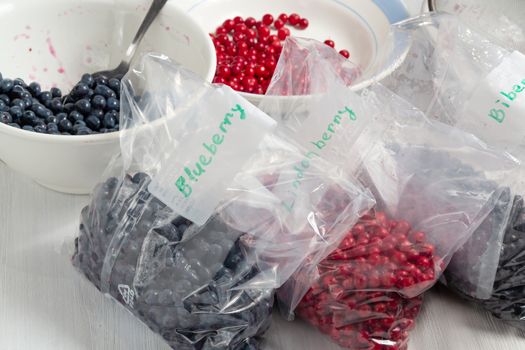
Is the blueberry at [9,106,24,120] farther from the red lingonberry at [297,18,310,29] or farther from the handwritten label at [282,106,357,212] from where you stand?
the red lingonberry at [297,18,310,29]

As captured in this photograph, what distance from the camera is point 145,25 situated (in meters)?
0.91

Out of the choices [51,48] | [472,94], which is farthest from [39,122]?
[472,94]

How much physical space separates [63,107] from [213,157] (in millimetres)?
293

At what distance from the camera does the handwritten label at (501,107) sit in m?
0.74

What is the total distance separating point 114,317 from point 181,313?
0.42 ft

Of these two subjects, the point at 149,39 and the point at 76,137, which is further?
the point at 149,39

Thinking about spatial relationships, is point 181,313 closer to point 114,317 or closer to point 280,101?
point 114,317

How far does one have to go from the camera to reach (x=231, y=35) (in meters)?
1.09

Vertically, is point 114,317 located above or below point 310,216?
below

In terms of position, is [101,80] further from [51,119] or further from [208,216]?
[208,216]

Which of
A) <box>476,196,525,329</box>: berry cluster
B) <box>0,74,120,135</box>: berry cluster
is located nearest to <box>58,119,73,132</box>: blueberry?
<box>0,74,120,135</box>: berry cluster

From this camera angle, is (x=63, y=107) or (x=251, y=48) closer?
(x=63, y=107)

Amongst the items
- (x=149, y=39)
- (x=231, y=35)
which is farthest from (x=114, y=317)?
(x=231, y=35)

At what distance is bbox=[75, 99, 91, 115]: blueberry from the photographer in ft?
2.66
